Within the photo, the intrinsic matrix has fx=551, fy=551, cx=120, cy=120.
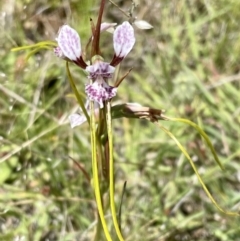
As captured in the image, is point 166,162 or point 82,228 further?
point 166,162

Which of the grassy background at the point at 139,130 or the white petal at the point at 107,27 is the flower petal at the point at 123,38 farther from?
the grassy background at the point at 139,130

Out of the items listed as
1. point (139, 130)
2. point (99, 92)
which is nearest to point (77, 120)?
point (99, 92)

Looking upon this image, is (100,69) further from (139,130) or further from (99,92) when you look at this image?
(139,130)

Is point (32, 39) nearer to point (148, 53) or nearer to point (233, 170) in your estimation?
point (148, 53)

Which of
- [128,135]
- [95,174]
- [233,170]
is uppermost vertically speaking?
[128,135]

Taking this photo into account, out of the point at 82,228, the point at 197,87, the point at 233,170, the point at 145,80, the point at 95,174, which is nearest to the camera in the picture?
the point at 95,174

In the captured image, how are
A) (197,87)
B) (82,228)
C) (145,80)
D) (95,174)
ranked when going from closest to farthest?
(95,174), (82,228), (197,87), (145,80)

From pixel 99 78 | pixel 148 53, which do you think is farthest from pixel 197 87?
pixel 99 78
